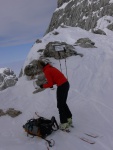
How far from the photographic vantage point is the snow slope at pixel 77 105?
287 inches

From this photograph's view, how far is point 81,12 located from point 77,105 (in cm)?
9626

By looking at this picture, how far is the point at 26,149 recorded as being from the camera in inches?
275

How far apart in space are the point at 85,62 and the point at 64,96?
11.2 m

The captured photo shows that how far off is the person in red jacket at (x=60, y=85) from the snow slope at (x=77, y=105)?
1.47 ft

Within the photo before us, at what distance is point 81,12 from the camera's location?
102 metres

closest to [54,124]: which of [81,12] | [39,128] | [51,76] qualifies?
[39,128]

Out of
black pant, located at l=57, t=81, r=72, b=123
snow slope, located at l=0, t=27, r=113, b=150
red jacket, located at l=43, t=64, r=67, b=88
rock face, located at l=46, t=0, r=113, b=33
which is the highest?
rock face, located at l=46, t=0, r=113, b=33

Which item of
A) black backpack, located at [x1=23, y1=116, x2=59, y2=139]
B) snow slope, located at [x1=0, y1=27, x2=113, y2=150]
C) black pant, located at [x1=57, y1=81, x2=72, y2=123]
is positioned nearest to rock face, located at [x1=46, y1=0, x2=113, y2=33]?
snow slope, located at [x1=0, y1=27, x2=113, y2=150]

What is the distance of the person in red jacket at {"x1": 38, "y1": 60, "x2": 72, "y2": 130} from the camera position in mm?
7711

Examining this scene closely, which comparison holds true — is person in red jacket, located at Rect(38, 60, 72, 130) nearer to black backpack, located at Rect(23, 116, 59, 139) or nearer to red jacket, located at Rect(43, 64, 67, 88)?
red jacket, located at Rect(43, 64, 67, 88)

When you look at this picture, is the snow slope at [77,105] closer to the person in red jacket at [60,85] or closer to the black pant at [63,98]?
the person in red jacket at [60,85]

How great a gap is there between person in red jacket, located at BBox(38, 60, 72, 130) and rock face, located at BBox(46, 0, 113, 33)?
7718 centimetres

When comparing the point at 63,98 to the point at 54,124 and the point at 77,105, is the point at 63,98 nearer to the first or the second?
the point at 54,124

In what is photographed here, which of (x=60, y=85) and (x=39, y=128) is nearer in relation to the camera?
(x=39, y=128)
